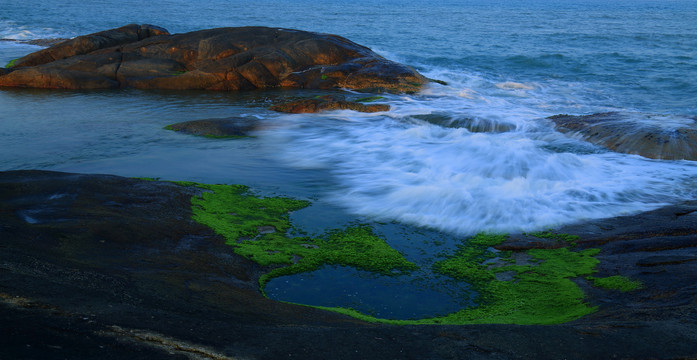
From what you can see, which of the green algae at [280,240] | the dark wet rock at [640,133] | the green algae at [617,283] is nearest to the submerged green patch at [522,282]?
the green algae at [617,283]

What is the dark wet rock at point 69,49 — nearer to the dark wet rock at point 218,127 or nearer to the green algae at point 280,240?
the dark wet rock at point 218,127

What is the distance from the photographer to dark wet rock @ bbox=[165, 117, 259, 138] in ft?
41.7

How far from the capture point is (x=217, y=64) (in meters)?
19.5

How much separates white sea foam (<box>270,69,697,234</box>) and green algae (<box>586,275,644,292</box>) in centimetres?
170

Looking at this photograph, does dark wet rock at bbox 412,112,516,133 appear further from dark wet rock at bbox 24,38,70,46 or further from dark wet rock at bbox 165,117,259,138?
dark wet rock at bbox 24,38,70,46

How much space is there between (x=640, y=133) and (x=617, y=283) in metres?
7.45

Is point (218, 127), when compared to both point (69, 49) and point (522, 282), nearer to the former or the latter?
point (522, 282)

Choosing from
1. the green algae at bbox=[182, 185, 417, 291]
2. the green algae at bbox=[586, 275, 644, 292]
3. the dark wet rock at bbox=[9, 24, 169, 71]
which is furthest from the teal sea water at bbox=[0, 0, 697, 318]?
the dark wet rock at bbox=[9, 24, 169, 71]

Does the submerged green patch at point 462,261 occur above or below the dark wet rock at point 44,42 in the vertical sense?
below

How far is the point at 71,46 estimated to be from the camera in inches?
813

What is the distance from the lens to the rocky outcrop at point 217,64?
61.5 ft

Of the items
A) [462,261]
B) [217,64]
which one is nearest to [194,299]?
[462,261]

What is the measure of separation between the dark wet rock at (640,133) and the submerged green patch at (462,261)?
5.50m

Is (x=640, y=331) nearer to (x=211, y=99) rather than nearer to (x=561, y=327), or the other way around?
(x=561, y=327)
